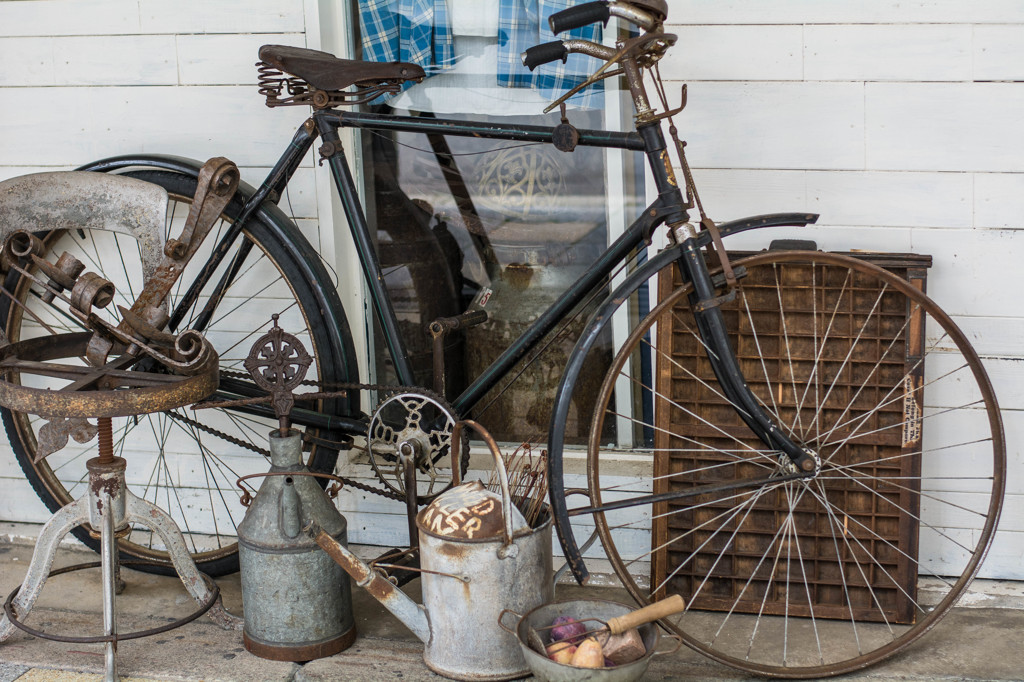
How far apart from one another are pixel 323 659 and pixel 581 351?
990mm

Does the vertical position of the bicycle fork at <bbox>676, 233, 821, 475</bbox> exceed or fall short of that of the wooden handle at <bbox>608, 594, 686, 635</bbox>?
it exceeds it

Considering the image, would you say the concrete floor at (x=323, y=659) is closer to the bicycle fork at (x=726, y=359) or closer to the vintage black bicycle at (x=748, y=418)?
the vintage black bicycle at (x=748, y=418)

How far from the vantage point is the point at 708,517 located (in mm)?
2494

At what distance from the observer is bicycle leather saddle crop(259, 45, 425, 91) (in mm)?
2324

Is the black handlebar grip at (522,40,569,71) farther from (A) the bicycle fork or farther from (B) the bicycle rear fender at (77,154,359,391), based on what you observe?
(B) the bicycle rear fender at (77,154,359,391)

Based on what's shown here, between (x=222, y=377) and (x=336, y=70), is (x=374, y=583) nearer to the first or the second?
(x=222, y=377)

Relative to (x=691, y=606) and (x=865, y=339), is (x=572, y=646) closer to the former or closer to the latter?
(x=691, y=606)

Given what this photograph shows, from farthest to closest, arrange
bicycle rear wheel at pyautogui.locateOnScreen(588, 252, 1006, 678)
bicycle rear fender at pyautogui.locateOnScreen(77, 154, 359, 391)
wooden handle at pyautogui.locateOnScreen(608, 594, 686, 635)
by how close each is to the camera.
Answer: bicycle rear fender at pyautogui.locateOnScreen(77, 154, 359, 391) → bicycle rear wheel at pyautogui.locateOnScreen(588, 252, 1006, 678) → wooden handle at pyautogui.locateOnScreen(608, 594, 686, 635)

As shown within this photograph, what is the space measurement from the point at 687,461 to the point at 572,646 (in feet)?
2.31

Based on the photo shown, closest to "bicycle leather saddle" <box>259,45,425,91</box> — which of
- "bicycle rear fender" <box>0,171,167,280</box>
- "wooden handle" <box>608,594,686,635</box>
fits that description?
"bicycle rear fender" <box>0,171,167,280</box>

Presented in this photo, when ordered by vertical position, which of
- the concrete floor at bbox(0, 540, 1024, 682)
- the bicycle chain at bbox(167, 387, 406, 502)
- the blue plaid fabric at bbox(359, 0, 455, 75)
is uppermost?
the blue plaid fabric at bbox(359, 0, 455, 75)

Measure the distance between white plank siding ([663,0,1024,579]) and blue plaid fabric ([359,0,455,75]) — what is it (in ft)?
2.13

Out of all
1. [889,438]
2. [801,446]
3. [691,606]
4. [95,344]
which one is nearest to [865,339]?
[889,438]

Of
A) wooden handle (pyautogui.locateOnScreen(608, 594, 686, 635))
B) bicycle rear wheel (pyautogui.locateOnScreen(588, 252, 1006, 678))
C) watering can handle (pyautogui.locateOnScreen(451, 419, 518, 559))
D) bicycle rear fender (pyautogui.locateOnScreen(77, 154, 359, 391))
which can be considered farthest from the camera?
bicycle rear fender (pyautogui.locateOnScreen(77, 154, 359, 391))
